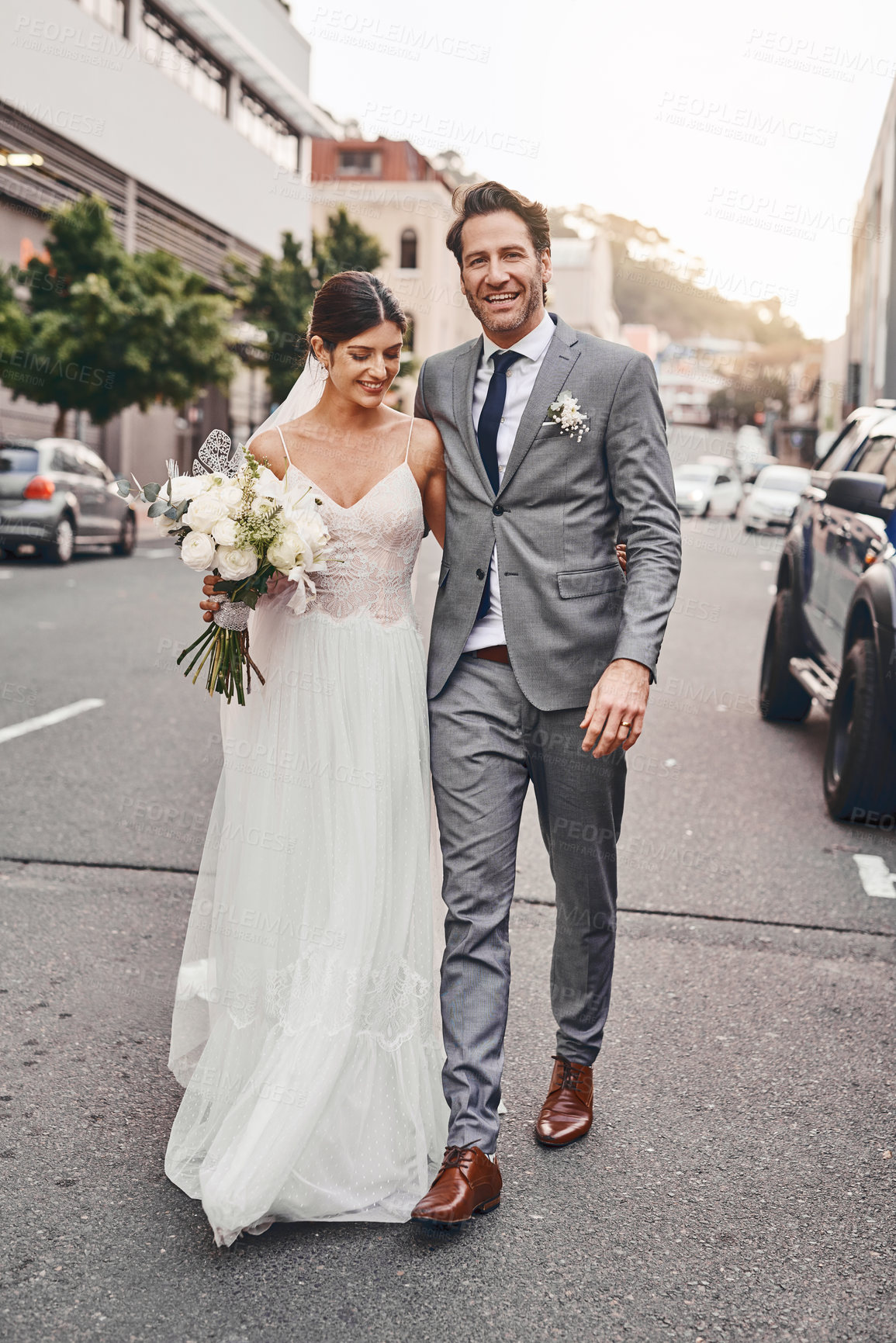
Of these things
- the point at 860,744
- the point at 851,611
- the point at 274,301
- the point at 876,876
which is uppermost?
the point at 274,301

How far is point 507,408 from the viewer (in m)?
3.43

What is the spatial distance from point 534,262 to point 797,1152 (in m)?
2.23

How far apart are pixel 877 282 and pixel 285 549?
4040 centimetres

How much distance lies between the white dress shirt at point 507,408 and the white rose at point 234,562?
56 cm

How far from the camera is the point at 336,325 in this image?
3.35 meters

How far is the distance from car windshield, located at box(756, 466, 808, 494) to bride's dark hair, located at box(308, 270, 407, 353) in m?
→ 30.8

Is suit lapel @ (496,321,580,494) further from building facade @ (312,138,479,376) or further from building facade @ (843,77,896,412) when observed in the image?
building facade @ (312,138,479,376)

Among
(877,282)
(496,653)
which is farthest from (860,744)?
(877,282)

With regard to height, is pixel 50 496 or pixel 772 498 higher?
pixel 50 496

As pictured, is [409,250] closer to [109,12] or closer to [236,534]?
[109,12]

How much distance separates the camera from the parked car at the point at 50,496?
1791 centimetres

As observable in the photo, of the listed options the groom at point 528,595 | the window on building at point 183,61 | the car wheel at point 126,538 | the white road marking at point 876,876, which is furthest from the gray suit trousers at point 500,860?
the window on building at point 183,61

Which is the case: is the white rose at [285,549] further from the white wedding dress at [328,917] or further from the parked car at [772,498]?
the parked car at [772,498]

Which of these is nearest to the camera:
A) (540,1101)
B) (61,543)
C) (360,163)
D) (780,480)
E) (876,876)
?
(540,1101)
